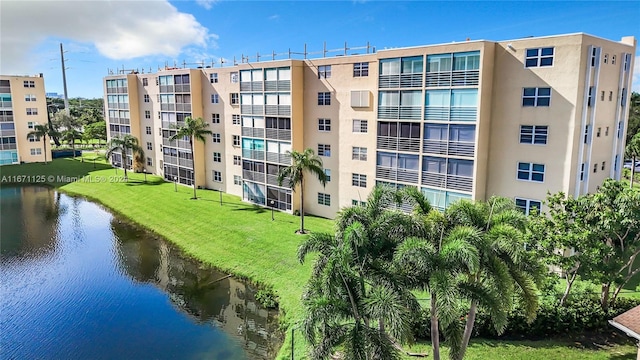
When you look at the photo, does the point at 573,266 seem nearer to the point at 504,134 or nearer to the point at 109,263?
the point at 504,134

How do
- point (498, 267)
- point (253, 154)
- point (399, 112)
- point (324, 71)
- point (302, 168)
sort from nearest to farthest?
point (498, 267)
point (399, 112)
point (302, 168)
point (324, 71)
point (253, 154)

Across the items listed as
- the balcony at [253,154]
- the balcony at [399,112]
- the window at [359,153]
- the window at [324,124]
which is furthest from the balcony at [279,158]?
the balcony at [399,112]

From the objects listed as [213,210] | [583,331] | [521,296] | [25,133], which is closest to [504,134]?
[583,331]

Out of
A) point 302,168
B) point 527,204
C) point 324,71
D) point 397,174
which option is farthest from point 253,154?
point 527,204

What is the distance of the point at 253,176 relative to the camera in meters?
44.9

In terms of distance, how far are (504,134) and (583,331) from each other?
12.6 metres

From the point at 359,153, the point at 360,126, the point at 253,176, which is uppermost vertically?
the point at 360,126

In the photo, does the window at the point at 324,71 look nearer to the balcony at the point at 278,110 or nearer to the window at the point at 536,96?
the balcony at the point at 278,110

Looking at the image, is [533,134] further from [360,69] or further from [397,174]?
[360,69]

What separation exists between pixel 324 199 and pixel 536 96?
19578 millimetres

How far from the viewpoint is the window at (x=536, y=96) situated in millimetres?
26094

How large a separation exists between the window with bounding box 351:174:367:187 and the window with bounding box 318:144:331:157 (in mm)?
3416

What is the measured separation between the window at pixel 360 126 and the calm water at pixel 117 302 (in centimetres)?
1541

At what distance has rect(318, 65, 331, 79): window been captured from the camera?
37.4 m
